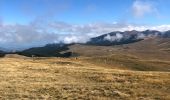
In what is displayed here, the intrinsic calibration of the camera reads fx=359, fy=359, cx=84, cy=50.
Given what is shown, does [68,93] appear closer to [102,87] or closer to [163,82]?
[102,87]

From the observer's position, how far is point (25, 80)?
41.0m

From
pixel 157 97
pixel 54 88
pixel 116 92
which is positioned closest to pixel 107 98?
pixel 116 92

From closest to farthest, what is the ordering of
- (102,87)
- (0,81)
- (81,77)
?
(102,87) → (0,81) → (81,77)

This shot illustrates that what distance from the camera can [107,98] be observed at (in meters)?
28.7

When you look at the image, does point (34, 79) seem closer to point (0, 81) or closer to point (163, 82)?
point (0, 81)

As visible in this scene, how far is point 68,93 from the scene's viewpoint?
31094mm

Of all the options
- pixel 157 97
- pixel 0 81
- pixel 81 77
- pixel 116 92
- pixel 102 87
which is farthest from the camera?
pixel 81 77

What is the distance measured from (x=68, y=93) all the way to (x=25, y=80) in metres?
11.2

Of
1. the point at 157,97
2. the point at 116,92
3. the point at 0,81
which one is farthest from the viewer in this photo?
the point at 0,81

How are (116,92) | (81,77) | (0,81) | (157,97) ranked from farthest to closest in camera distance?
1. (81,77)
2. (0,81)
3. (116,92)
4. (157,97)

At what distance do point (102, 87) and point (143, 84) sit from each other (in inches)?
166

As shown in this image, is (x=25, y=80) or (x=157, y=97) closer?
(x=157, y=97)

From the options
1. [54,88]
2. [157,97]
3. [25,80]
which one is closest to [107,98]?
[157,97]

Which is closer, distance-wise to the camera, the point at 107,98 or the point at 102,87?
the point at 107,98
